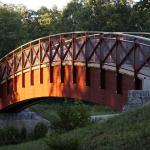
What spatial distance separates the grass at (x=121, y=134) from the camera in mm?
13953

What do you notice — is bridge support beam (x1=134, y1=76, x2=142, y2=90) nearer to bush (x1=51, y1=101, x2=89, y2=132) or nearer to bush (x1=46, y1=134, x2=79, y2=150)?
bush (x1=51, y1=101, x2=89, y2=132)

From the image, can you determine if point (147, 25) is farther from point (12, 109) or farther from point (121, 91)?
point (121, 91)

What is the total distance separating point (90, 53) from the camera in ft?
97.1

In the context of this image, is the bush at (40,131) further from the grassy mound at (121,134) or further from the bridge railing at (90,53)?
the grassy mound at (121,134)

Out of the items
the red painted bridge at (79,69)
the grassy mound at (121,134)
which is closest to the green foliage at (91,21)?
the red painted bridge at (79,69)

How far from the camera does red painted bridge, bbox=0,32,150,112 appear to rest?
25.2m

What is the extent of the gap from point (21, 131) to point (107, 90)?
8.39m

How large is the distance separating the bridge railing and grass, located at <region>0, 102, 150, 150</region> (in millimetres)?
6812

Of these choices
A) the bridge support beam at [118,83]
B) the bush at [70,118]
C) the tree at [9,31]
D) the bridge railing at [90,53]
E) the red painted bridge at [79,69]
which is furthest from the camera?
the tree at [9,31]

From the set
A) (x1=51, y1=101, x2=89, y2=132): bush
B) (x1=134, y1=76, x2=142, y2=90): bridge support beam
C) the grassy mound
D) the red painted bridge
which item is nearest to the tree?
the red painted bridge

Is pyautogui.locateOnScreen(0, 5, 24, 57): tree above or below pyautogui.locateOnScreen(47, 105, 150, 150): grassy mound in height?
above

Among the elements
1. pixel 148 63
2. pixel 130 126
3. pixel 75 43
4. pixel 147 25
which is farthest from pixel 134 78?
pixel 147 25

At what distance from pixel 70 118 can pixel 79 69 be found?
8.78 m

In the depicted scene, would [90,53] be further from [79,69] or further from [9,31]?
[9,31]
